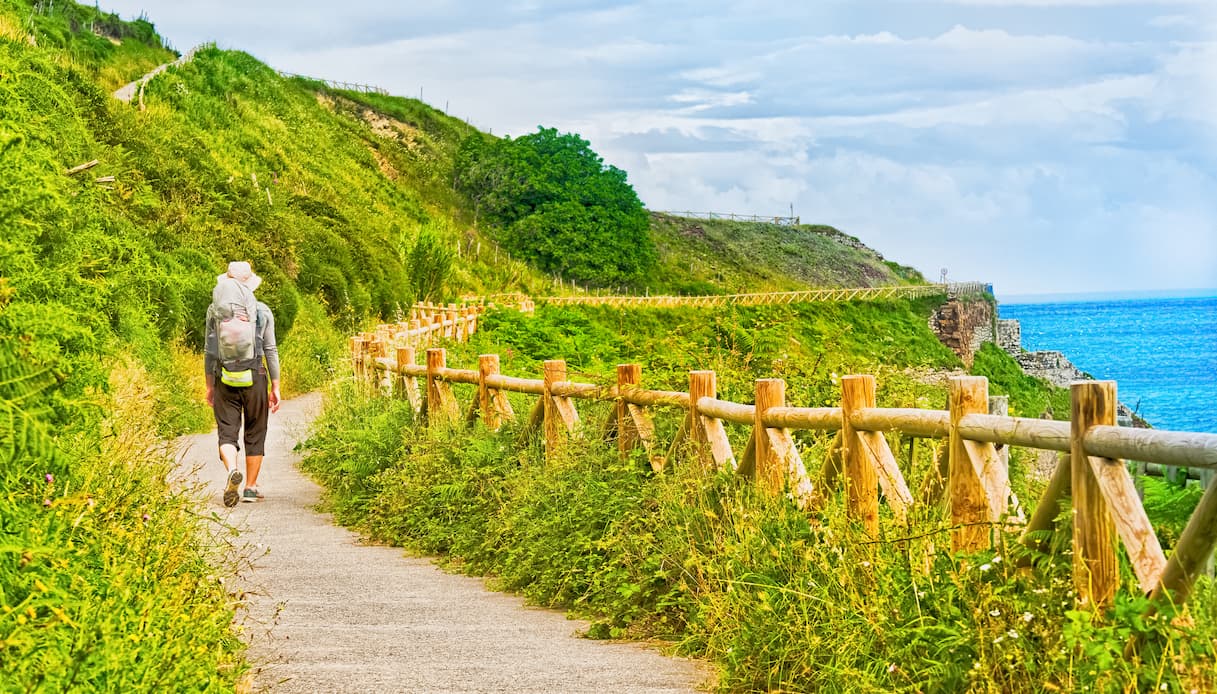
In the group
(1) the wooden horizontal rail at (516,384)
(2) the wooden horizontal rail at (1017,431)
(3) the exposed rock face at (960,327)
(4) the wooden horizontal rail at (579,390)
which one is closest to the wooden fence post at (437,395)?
(1) the wooden horizontal rail at (516,384)

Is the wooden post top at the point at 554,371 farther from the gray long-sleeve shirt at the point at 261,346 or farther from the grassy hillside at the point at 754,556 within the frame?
the gray long-sleeve shirt at the point at 261,346

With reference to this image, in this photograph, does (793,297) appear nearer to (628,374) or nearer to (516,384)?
(516,384)

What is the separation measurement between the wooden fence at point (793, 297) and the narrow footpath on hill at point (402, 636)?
163ft

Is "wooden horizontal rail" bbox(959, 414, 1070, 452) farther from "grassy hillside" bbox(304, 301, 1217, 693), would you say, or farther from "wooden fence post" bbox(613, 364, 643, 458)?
"wooden fence post" bbox(613, 364, 643, 458)

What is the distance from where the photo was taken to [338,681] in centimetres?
667

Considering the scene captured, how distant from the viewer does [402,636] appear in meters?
7.93

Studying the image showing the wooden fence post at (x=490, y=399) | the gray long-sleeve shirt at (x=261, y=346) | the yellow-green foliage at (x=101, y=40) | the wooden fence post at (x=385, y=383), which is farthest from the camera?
the yellow-green foliage at (x=101, y=40)

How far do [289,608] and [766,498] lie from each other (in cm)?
316

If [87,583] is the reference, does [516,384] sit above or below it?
above

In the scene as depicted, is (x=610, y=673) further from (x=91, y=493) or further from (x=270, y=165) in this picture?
(x=270, y=165)

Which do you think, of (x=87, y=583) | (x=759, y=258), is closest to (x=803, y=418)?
(x=87, y=583)

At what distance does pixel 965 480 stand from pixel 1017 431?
51 centimetres

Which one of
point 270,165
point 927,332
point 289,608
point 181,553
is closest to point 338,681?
point 181,553

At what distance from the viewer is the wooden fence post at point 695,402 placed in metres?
8.45
